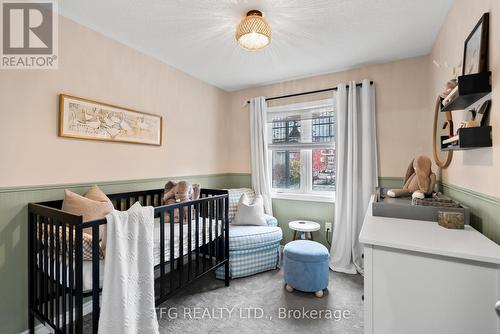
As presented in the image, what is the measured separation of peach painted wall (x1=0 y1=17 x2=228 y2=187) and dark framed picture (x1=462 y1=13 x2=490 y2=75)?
8.45ft

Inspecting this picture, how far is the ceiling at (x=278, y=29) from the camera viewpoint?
1.71 meters

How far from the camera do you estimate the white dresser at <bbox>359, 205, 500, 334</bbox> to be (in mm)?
859

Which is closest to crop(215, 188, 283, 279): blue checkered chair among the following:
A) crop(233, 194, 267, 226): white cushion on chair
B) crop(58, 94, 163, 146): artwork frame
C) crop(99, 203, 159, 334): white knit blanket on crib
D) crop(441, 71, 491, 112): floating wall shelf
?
crop(233, 194, 267, 226): white cushion on chair

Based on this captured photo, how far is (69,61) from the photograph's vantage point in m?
1.86

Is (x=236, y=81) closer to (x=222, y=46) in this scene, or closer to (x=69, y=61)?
(x=222, y=46)

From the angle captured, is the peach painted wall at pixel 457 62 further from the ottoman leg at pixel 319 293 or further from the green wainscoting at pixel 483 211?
the ottoman leg at pixel 319 293

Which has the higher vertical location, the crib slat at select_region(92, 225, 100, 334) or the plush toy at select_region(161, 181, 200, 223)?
the plush toy at select_region(161, 181, 200, 223)

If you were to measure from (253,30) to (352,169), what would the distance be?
1834mm

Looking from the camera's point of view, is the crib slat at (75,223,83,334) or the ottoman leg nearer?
the crib slat at (75,223,83,334)

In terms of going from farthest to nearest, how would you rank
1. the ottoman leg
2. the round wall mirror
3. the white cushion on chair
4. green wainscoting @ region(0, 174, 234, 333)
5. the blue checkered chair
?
1. the white cushion on chair
2. the blue checkered chair
3. the ottoman leg
4. the round wall mirror
5. green wainscoting @ region(0, 174, 234, 333)

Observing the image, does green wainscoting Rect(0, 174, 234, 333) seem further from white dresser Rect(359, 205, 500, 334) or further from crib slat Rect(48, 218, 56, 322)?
white dresser Rect(359, 205, 500, 334)

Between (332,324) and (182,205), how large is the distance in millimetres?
1449

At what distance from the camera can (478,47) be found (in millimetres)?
1220

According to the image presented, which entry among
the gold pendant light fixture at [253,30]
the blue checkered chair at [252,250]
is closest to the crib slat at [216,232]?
the blue checkered chair at [252,250]
